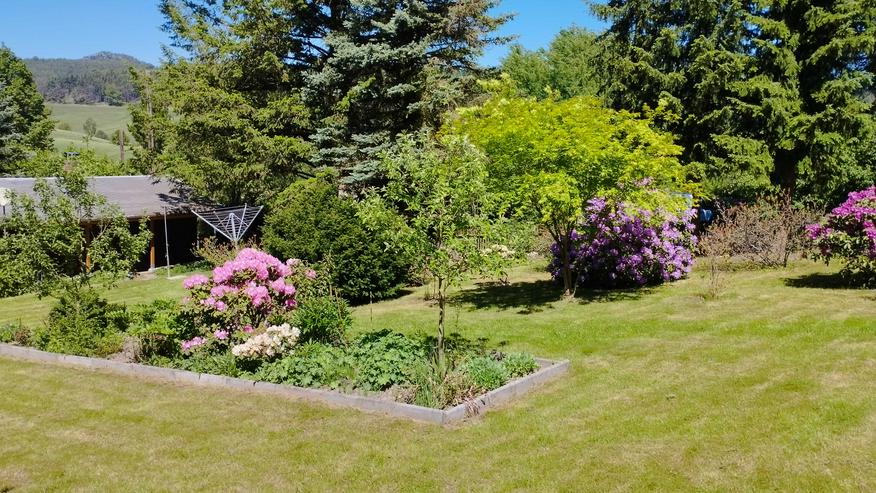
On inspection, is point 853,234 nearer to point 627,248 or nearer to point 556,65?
point 627,248

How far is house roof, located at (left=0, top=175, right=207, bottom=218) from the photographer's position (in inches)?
1015

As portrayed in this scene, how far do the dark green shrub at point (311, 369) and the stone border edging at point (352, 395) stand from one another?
0.18m

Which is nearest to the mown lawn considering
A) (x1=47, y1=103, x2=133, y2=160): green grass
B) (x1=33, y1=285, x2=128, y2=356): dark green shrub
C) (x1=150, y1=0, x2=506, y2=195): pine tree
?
(x1=33, y1=285, x2=128, y2=356): dark green shrub

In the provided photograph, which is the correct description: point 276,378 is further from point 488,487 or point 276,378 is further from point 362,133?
point 362,133

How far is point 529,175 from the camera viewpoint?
1281cm

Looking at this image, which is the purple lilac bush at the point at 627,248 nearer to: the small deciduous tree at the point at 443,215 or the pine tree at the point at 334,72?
the small deciduous tree at the point at 443,215

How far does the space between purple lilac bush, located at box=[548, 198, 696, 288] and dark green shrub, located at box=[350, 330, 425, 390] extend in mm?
6684

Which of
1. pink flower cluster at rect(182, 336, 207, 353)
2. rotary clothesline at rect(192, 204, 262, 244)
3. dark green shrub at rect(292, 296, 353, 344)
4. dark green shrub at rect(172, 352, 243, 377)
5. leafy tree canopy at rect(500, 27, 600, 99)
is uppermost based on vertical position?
leafy tree canopy at rect(500, 27, 600, 99)

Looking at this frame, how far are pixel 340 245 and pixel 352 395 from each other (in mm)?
8215

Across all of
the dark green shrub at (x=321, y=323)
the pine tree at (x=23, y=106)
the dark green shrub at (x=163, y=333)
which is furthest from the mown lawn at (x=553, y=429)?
the pine tree at (x=23, y=106)

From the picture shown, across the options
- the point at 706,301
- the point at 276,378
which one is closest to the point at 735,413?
the point at 276,378

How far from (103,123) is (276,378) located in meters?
141

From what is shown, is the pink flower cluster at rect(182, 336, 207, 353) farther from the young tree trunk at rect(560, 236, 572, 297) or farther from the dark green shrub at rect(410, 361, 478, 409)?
the young tree trunk at rect(560, 236, 572, 297)

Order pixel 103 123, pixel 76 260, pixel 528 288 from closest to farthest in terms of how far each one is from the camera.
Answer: pixel 76 260 < pixel 528 288 < pixel 103 123
